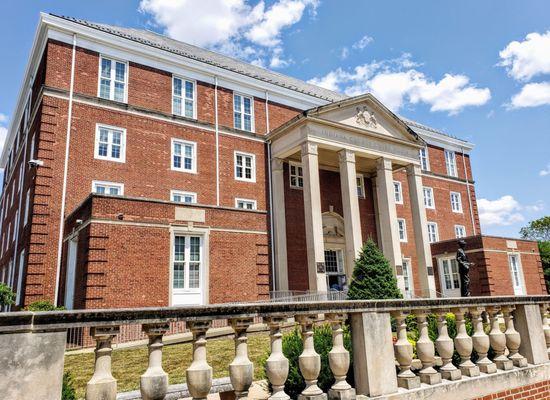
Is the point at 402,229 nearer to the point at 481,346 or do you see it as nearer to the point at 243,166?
the point at 243,166

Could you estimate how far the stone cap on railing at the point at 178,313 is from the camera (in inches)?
121

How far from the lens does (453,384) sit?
210 inches

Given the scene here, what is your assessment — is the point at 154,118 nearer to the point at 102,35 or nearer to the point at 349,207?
the point at 102,35

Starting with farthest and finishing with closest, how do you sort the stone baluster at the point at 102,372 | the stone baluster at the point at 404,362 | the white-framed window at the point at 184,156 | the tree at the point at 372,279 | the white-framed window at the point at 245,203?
the white-framed window at the point at 245,203
the white-framed window at the point at 184,156
the tree at the point at 372,279
the stone baluster at the point at 404,362
the stone baluster at the point at 102,372

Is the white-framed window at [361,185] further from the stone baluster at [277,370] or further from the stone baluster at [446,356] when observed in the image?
the stone baluster at [277,370]

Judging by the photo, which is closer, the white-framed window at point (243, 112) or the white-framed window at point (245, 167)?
the white-framed window at point (245, 167)

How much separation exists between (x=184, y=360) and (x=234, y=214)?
10695mm

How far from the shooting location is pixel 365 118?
2950cm

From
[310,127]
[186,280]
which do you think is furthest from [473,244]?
[186,280]

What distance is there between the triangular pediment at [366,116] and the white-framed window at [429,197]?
8873 millimetres

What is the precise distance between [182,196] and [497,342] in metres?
20.4

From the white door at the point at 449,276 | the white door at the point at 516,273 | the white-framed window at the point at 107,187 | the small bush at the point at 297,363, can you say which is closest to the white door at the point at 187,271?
the white-framed window at the point at 107,187

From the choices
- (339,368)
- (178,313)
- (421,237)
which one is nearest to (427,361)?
(339,368)

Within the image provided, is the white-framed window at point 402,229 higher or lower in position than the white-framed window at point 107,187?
lower
